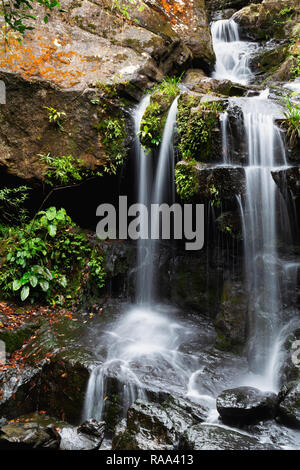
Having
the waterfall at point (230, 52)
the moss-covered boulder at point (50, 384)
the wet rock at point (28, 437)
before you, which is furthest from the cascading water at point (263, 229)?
the waterfall at point (230, 52)

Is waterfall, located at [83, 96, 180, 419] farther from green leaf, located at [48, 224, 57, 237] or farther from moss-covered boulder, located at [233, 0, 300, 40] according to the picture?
moss-covered boulder, located at [233, 0, 300, 40]

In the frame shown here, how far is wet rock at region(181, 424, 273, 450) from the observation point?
2.96 metres

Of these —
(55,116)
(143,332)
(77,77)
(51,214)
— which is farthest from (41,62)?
(143,332)

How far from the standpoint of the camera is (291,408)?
137 inches

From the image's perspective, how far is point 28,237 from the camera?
6.45m

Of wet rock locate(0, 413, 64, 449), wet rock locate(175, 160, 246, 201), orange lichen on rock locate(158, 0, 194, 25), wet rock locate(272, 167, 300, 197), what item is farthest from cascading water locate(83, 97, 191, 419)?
orange lichen on rock locate(158, 0, 194, 25)

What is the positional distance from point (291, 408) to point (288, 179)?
342cm

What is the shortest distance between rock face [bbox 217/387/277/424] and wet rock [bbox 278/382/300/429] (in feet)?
0.48

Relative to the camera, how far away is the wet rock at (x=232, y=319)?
538 centimetres

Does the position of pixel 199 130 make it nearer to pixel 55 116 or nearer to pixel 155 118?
pixel 155 118

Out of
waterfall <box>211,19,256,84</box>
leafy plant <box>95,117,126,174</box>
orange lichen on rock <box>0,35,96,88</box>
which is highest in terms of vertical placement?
waterfall <box>211,19,256,84</box>

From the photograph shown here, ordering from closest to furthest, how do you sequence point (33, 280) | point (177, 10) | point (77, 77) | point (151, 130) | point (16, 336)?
point (16, 336) → point (33, 280) → point (151, 130) → point (77, 77) → point (177, 10)

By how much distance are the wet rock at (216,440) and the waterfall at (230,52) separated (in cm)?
1025
